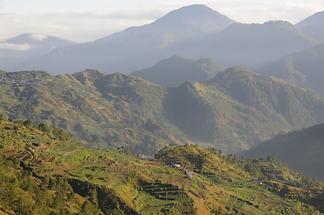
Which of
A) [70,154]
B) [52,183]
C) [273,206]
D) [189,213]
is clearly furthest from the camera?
[273,206]

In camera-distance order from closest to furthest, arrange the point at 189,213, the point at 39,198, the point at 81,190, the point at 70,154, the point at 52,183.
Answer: the point at 39,198
the point at 52,183
the point at 81,190
the point at 189,213
the point at 70,154

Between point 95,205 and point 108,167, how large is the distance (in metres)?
35.3

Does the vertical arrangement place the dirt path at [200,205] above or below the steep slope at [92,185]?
below

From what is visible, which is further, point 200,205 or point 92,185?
point 200,205

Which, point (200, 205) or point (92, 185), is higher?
point (92, 185)

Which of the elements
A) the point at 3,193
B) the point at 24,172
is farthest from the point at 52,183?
the point at 3,193

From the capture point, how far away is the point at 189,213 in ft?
529

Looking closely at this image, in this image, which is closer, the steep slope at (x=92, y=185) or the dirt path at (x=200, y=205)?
the steep slope at (x=92, y=185)

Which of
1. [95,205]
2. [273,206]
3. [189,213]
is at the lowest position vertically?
→ [273,206]

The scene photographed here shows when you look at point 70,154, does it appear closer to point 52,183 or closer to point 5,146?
point 5,146

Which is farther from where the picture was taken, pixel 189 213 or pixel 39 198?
pixel 189 213

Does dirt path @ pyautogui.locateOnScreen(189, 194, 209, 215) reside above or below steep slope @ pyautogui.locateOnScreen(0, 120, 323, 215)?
below

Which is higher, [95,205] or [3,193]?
[3,193]

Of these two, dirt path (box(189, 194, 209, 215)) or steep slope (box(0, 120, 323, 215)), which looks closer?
steep slope (box(0, 120, 323, 215))
